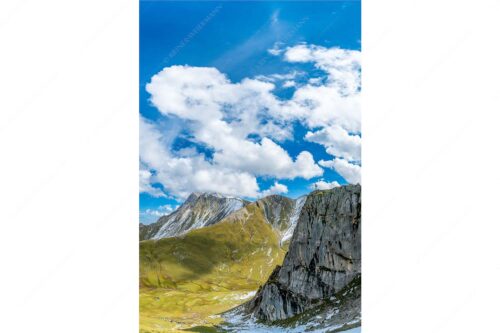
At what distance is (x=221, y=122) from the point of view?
86688mm

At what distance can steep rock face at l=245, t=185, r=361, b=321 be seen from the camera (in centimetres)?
7462

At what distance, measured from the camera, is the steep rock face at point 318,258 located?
7462 cm

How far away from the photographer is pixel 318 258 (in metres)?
84.1
